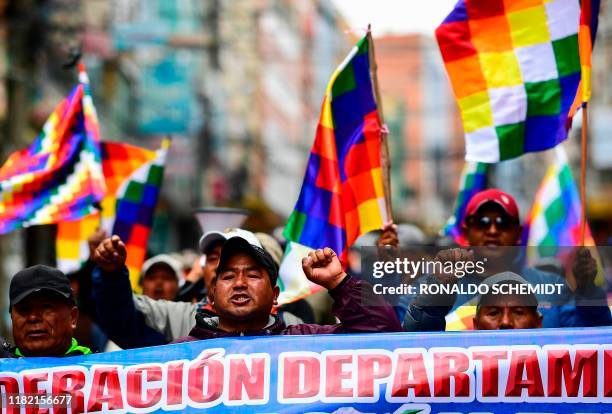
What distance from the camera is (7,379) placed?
5.15 metres

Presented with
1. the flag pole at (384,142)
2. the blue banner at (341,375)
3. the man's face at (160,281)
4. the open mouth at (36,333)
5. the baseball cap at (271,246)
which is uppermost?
the flag pole at (384,142)

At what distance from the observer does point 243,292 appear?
17.4 ft

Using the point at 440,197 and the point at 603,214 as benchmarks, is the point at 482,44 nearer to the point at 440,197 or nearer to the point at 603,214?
the point at 603,214

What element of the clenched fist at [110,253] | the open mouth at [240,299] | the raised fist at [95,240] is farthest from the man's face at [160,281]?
the open mouth at [240,299]

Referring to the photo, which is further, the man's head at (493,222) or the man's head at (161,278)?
the man's head at (161,278)

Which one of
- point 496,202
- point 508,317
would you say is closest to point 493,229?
point 496,202

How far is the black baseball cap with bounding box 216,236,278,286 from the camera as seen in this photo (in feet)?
17.6

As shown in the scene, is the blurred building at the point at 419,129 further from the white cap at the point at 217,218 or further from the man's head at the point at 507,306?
the man's head at the point at 507,306

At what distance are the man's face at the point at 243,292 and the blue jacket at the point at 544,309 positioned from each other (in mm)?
606

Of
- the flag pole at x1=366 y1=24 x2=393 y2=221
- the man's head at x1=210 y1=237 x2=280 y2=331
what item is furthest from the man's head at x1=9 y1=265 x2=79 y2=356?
the flag pole at x1=366 y1=24 x2=393 y2=221

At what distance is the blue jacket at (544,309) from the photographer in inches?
206

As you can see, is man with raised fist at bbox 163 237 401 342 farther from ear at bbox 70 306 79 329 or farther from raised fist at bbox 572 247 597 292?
raised fist at bbox 572 247 597 292

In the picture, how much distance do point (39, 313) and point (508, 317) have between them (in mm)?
2109

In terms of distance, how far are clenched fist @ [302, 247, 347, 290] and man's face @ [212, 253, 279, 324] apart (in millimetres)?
253
